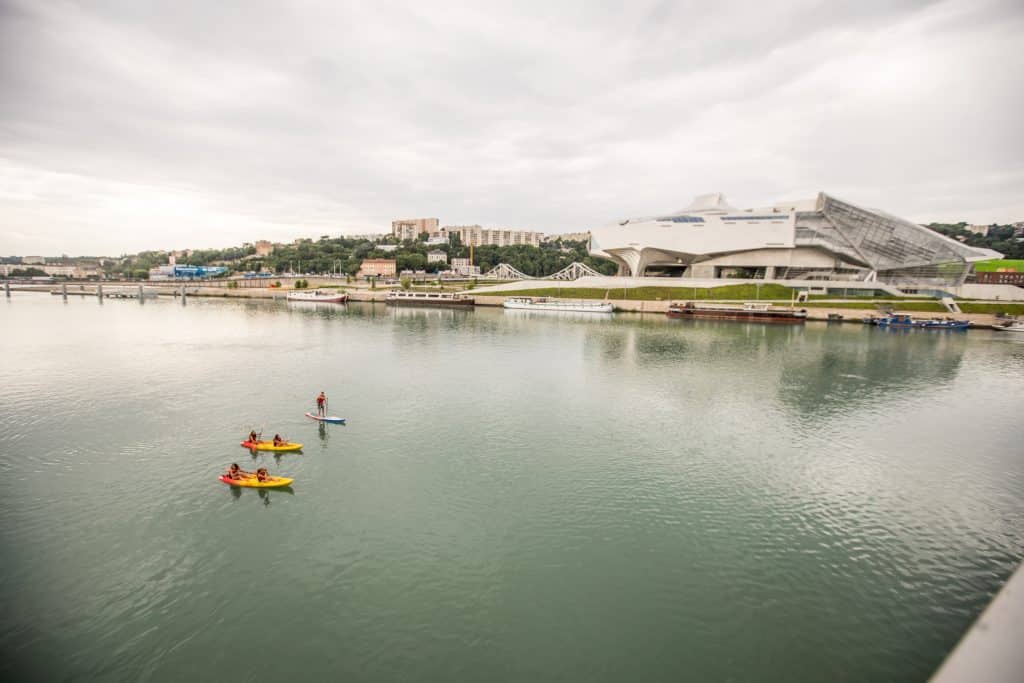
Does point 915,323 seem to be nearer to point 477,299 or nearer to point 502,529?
point 477,299

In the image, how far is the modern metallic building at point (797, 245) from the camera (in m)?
76.3

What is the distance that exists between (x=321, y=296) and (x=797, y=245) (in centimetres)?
8808

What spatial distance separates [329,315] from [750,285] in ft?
225

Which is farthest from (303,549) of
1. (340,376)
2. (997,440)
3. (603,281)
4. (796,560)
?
(603,281)

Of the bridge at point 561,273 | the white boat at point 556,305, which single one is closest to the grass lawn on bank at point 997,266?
the bridge at point 561,273

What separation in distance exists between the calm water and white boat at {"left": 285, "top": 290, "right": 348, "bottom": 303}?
66376 mm

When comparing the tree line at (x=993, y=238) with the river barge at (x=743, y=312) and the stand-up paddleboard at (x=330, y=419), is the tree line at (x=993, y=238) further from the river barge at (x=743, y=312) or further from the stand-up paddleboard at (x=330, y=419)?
the stand-up paddleboard at (x=330, y=419)

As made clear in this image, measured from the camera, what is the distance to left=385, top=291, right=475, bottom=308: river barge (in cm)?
8769

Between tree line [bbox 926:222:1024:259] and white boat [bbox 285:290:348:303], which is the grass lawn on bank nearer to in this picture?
tree line [bbox 926:222:1024:259]

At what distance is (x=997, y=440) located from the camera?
21938mm

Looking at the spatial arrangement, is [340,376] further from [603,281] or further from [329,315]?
[603,281]

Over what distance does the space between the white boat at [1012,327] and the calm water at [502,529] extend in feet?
148

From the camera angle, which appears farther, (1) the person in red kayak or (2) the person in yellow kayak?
(1) the person in red kayak

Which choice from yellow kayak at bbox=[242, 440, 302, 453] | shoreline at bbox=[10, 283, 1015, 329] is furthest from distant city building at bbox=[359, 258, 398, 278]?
yellow kayak at bbox=[242, 440, 302, 453]
